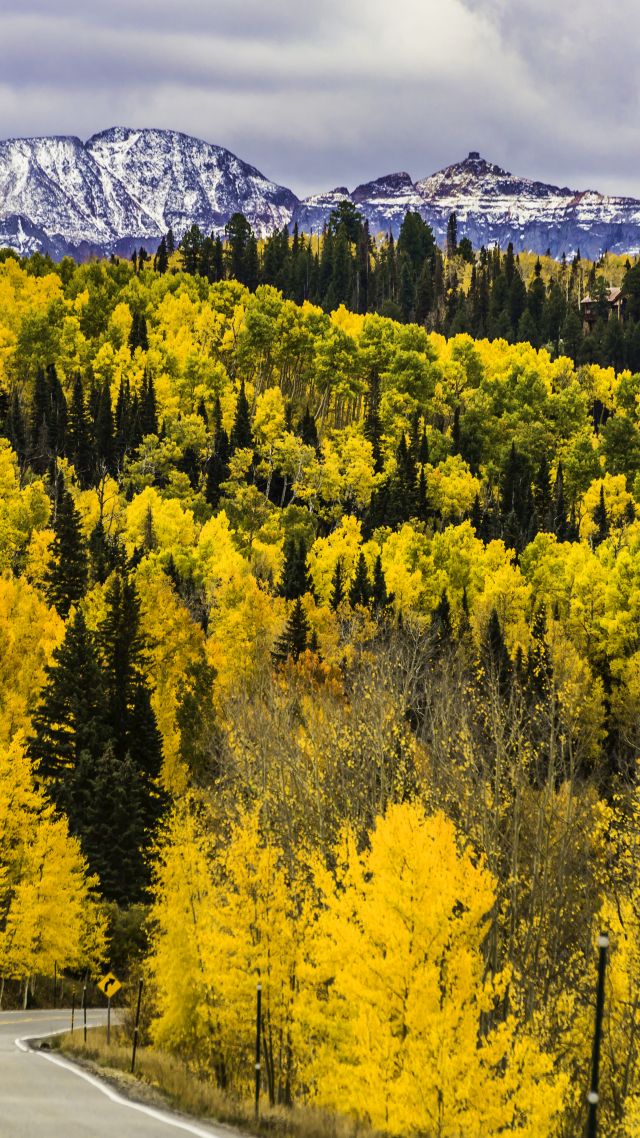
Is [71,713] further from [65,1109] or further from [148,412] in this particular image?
[148,412]

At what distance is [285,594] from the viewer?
9194cm

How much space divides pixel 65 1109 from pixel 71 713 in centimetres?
3580

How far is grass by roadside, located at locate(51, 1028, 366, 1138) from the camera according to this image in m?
21.1

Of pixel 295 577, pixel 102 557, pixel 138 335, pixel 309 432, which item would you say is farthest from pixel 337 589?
pixel 138 335

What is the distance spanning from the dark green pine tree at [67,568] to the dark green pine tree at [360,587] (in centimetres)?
1979

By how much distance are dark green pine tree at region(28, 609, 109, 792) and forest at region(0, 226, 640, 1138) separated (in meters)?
0.17

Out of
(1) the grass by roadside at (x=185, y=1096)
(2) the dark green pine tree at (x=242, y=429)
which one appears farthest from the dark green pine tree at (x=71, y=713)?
(2) the dark green pine tree at (x=242, y=429)

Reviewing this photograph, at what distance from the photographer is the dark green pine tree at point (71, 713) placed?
5372 centimetres

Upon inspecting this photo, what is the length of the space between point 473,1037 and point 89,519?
A: 76.2 metres

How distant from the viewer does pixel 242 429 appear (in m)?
121

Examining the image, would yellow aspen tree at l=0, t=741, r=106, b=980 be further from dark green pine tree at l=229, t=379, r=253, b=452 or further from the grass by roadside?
dark green pine tree at l=229, t=379, r=253, b=452

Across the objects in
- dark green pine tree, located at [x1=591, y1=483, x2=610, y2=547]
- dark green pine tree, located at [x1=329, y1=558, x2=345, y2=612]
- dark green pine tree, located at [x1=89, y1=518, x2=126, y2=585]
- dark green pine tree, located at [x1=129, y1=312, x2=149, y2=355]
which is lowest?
dark green pine tree, located at [x1=329, y1=558, x2=345, y2=612]

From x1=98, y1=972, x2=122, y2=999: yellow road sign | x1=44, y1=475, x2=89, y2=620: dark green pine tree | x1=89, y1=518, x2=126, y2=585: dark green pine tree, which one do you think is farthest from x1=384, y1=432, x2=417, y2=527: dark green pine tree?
x1=98, y1=972, x2=122, y2=999: yellow road sign

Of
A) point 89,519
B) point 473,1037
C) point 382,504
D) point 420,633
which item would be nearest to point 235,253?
point 382,504
